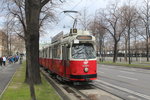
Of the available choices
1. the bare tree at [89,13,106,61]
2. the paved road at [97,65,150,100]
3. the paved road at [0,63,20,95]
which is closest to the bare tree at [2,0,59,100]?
the paved road at [0,63,20,95]

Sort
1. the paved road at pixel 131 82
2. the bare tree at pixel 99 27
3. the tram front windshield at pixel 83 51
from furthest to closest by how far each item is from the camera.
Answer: the bare tree at pixel 99 27 < the tram front windshield at pixel 83 51 < the paved road at pixel 131 82

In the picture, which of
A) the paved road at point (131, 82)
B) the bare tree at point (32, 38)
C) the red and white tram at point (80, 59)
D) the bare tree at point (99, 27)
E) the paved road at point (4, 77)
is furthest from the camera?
the bare tree at point (99, 27)

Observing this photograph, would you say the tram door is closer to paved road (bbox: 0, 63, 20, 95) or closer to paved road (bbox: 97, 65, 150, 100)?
paved road (bbox: 97, 65, 150, 100)

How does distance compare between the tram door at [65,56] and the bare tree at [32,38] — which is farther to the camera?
the tram door at [65,56]

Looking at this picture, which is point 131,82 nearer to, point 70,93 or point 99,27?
point 70,93

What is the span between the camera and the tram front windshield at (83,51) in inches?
497

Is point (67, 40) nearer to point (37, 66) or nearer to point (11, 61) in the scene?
point (37, 66)

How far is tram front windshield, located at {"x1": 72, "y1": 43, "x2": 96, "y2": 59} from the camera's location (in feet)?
41.4

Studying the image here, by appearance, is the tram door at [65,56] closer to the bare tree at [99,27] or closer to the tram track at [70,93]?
the tram track at [70,93]

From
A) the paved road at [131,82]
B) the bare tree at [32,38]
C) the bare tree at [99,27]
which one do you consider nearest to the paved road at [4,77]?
the bare tree at [32,38]

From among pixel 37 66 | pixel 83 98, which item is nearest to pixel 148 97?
pixel 83 98

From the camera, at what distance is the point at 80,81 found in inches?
506

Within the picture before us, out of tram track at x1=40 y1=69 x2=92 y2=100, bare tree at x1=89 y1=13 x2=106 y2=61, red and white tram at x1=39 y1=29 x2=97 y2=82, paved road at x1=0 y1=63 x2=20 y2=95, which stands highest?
bare tree at x1=89 y1=13 x2=106 y2=61

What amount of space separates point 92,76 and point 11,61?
133 ft
